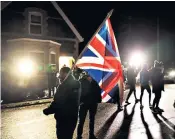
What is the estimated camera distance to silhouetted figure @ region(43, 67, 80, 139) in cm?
409

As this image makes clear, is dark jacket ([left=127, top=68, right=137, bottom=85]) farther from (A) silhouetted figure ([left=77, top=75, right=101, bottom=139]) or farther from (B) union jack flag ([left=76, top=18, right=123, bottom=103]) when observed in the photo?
(A) silhouetted figure ([left=77, top=75, right=101, bottom=139])

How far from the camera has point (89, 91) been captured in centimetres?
607

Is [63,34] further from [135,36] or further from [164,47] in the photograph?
[164,47]

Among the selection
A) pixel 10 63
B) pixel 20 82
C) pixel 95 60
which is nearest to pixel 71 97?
pixel 95 60

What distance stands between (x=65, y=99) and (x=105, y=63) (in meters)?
2.79

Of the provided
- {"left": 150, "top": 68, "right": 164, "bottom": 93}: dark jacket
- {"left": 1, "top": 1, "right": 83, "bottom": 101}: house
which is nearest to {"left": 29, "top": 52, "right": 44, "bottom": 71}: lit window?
{"left": 1, "top": 1, "right": 83, "bottom": 101}: house

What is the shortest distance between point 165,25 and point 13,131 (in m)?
32.3

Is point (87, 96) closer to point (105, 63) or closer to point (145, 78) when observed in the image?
point (105, 63)

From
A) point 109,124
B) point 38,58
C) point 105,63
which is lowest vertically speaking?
point 109,124

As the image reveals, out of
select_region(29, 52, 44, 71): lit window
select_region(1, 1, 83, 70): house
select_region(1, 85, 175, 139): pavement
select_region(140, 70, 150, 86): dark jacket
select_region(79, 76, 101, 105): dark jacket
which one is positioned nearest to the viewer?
select_region(79, 76, 101, 105): dark jacket

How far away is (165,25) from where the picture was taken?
35.7 metres

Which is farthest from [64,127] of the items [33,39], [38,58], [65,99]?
[38,58]

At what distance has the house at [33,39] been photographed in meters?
17.2

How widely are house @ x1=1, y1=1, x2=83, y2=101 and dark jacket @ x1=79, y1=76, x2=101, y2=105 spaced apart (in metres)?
9.89
